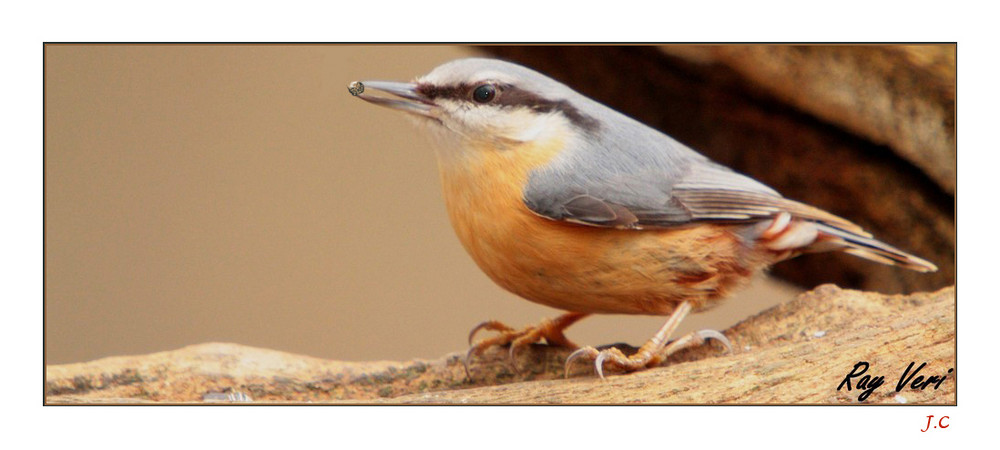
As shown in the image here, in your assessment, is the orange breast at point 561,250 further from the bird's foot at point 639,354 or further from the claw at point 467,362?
the claw at point 467,362

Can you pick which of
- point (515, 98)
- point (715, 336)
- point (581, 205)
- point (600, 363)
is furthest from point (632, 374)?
point (515, 98)

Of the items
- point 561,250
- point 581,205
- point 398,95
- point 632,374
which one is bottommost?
point 632,374

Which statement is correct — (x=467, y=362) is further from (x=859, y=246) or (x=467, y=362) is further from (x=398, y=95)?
(x=859, y=246)

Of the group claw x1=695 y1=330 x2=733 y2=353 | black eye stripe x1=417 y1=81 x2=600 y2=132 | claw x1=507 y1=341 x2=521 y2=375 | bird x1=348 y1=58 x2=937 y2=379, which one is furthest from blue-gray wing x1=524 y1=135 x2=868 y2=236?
claw x1=507 y1=341 x2=521 y2=375

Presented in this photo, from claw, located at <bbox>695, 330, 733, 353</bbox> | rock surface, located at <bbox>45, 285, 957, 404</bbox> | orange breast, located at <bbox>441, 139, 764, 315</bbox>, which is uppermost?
orange breast, located at <bbox>441, 139, 764, 315</bbox>

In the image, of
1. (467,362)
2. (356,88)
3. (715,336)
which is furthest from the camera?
(467,362)

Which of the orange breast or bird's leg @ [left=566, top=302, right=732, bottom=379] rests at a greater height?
the orange breast

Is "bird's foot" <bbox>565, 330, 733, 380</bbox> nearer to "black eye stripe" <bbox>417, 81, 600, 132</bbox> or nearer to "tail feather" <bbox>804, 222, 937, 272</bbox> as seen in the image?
"tail feather" <bbox>804, 222, 937, 272</bbox>
